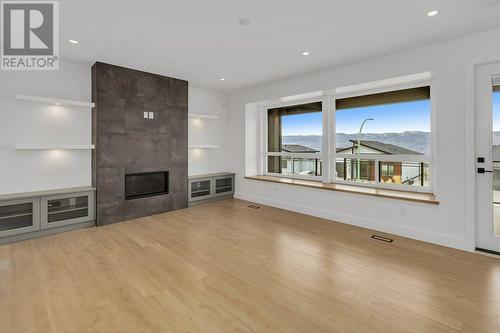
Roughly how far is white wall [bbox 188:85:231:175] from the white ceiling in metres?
1.65

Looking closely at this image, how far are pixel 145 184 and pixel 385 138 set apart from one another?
4.52 meters

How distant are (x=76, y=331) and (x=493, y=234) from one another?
4.44 metres

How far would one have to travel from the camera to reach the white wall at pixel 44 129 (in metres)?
3.53

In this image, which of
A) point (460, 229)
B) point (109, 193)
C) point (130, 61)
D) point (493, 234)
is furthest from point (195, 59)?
point (493, 234)

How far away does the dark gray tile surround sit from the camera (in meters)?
4.07

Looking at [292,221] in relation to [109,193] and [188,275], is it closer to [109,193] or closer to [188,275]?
[188,275]

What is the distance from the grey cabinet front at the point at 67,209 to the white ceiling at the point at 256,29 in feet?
7.20

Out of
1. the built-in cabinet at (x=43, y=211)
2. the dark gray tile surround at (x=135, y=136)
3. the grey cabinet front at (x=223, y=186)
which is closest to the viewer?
the built-in cabinet at (x=43, y=211)

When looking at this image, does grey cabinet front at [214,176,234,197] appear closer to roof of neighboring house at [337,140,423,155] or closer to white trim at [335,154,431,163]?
white trim at [335,154,431,163]

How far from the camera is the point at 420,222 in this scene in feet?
11.2

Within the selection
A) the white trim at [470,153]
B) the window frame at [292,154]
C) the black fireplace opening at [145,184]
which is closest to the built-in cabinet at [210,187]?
the black fireplace opening at [145,184]

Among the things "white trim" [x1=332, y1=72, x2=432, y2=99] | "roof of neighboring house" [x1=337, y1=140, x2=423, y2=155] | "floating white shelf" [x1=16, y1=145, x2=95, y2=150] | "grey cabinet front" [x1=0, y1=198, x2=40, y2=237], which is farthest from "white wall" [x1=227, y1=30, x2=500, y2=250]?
"grey cabinet front" [x1=0, y1=198, x2=40, y2=237]

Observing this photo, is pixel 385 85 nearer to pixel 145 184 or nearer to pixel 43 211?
pixel 145 184

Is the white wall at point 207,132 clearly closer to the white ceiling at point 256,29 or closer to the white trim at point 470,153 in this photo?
the white ceiling at point 256,29
